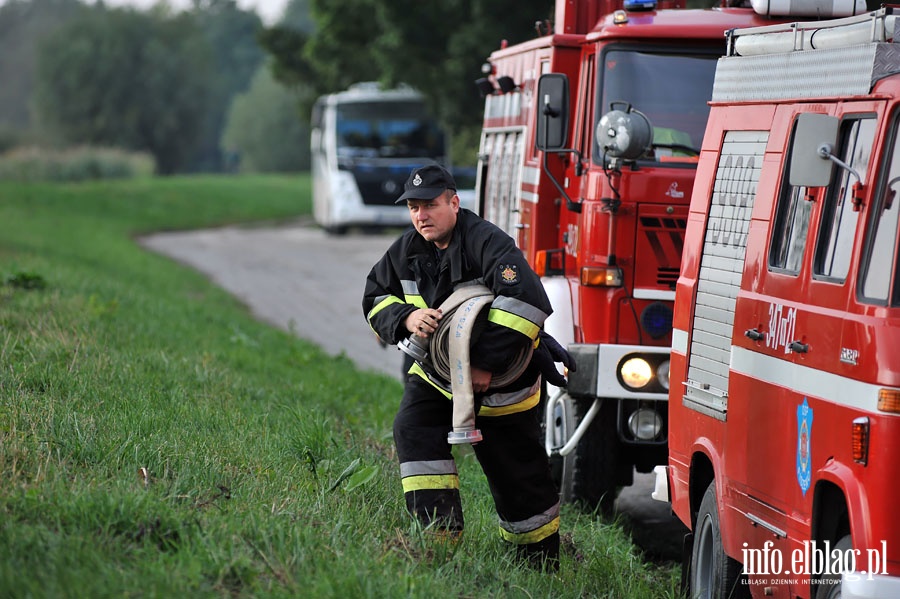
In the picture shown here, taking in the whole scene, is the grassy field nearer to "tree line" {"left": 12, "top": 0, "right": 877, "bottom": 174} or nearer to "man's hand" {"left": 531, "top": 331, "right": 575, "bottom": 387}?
"man's hand" {"left": 531, "top": 331, "right": 575, "bottom": 387}

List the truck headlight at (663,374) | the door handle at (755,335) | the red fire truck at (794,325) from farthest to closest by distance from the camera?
the truck headlight at (663,374) → the door handle at (755,335) → the red fire truck at (794,325)

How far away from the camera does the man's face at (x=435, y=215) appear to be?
237 inches

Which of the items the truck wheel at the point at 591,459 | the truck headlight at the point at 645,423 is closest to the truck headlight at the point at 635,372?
the truck headlight at the point at 645,423

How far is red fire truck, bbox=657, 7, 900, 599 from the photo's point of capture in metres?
4.45

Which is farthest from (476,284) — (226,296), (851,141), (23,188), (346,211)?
(23,188)

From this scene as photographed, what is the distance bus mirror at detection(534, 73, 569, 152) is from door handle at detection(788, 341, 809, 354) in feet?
12.1

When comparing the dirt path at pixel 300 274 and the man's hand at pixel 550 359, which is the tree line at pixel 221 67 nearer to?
the dirt path at pixel 300 274

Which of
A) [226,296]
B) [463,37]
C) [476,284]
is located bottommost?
[226,296]

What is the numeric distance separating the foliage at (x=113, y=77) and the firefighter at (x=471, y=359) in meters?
69.3

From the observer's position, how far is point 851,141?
4918 mm

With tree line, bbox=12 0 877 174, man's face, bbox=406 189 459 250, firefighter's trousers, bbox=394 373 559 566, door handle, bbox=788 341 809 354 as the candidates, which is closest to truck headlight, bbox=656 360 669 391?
firefighter's trousers, bbox=394 373 559 566

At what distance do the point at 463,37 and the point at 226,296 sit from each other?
6365mm

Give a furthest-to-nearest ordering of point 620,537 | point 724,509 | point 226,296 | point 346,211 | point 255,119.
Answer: point 255,119
point 346,211
point 226,296
point 620,537
point 724,509

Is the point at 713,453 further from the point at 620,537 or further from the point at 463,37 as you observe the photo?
the point at 463,37
